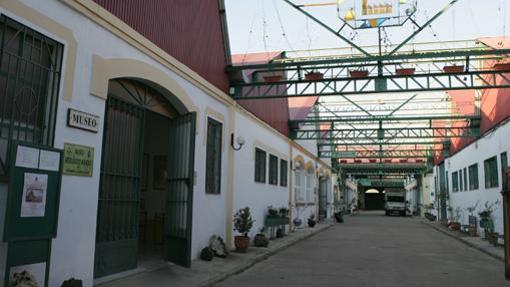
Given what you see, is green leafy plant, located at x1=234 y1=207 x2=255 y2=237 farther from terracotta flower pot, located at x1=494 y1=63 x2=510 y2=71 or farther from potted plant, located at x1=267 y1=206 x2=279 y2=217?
terracotta flower pot, located at x1=494 y1=63 x2=510 y2=71

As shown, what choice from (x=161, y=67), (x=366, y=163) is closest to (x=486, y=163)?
(x=161, y=67)

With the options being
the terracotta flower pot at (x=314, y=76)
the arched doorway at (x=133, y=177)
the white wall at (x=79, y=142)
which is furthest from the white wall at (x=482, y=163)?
the white wall at (x=79, y=142)

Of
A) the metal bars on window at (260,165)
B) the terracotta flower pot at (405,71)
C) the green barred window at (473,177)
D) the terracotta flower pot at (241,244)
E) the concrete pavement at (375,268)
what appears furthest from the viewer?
the green barred window at (473,177)

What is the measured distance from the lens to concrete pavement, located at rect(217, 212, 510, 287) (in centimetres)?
919

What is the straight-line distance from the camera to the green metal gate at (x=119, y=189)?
7.70m

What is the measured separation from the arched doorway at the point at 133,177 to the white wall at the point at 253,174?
11.4ft

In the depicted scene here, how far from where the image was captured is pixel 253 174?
15430 mm

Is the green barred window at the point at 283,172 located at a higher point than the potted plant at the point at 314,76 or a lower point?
lower

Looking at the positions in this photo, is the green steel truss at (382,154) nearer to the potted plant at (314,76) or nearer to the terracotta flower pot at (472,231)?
the terracotta flower pot at (472,231)

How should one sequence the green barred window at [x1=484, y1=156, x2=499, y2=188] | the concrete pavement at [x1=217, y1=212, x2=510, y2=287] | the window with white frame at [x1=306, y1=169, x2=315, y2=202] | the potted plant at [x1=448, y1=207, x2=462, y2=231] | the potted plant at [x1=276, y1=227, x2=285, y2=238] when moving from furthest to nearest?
the window with white frame at [x1=306, y1=169, x2=315, y2=202], the potted plant at [x1=448, y1=207, x2=462, y2=231], the potted plant at [x1=276, y1=227, x2=285, y2=238], the green barred window at [x1=484, y1=156, x2=499, y2=188], the concrete pavement at [x1=217, y1=212, x2=510, y2=287]

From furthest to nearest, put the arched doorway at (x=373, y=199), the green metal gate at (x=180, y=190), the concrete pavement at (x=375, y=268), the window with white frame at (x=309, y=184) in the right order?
1. the arched doorway at (x=373, y=199)
2. the window with white frame at (x=309, y=184)
3. the green metal gate at (x=180, y=190)
4. the concrete pavement at (x=375, y=268)

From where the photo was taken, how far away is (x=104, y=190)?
7727 mm

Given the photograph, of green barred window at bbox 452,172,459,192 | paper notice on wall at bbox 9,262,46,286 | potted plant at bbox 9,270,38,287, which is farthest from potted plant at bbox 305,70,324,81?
green barred window at bbox 452,172,459,192

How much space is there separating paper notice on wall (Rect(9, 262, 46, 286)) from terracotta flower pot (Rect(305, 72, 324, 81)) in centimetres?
890
